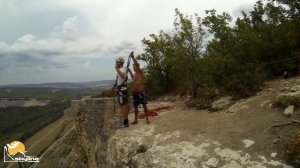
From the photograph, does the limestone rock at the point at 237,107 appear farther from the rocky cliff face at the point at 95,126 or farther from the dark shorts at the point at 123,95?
the rocky cliff face at the point at 95,126

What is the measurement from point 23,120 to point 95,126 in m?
94.2

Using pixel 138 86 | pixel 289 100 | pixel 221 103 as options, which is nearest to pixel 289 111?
pixel 289 100

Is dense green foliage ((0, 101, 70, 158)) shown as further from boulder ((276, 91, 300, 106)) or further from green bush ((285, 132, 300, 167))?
green bush ((285, 132, 300, 167))

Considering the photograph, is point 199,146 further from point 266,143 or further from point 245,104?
point 245,104

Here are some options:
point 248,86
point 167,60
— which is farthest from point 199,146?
point 167,60

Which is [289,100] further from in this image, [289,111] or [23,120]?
[23,120]

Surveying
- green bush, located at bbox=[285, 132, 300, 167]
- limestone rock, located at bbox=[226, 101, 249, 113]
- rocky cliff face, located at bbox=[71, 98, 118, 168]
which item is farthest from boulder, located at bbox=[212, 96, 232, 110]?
green bush, located at bbox=[285, 132, 300, 167]

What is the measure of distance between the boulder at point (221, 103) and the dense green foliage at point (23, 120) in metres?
64.8

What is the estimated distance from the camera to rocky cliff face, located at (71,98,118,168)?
1009cm

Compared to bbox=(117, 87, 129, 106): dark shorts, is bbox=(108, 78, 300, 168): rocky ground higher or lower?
lower

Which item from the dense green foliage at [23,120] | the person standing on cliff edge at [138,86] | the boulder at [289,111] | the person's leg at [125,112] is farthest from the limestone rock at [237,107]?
the dense green foliage at [23,120]

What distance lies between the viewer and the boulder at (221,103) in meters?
9.51

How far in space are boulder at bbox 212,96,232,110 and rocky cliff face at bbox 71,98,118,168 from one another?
323 centimetres

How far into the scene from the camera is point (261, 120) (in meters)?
7.19
